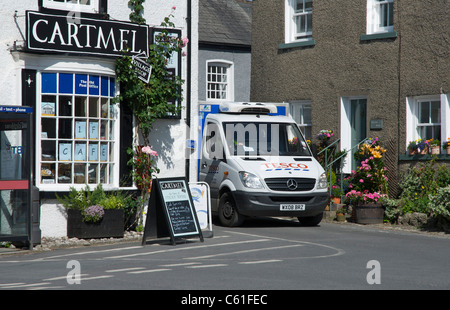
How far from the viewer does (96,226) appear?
1350 cm

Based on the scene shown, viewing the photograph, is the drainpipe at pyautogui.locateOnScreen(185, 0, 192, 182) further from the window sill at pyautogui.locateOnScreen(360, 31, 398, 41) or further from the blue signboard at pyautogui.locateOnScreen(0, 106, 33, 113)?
the window sill at pyautogui.locateOnScreen(360, 31, 398, 41)

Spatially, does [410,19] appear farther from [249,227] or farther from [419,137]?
[249,227]

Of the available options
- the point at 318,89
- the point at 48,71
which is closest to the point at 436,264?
the point at 48,71

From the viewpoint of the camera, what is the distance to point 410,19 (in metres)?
17.8

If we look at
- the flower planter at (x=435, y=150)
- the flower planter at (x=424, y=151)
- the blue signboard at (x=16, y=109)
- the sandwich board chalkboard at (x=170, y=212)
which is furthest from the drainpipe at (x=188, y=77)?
the flower planter at (x=435, y=150)

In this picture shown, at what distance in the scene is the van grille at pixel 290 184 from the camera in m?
14.8

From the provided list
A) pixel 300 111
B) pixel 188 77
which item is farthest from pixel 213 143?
pixel 300 111

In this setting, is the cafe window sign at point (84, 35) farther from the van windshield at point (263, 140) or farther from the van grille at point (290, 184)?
the van grille at point (290, 184)

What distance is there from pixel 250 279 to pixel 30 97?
6333mm

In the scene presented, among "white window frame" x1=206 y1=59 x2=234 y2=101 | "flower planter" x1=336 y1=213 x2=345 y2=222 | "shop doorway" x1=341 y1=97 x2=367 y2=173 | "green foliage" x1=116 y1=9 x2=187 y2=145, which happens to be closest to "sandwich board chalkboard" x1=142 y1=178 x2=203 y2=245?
"green foliage" x1=116 y1=9 x2=187 y2=145

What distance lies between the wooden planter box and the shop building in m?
7.14

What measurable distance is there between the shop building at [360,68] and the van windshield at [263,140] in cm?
304

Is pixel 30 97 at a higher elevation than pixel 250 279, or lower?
higher
